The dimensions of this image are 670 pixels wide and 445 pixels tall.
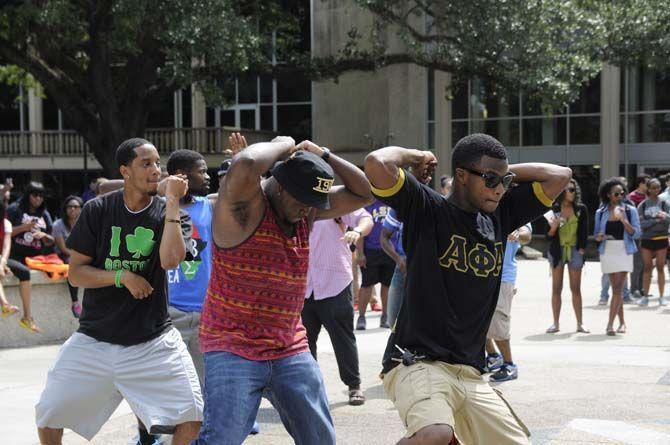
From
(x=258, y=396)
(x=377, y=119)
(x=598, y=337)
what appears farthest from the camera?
(x=377, y=119)

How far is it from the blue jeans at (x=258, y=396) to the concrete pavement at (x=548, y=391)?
222 cm

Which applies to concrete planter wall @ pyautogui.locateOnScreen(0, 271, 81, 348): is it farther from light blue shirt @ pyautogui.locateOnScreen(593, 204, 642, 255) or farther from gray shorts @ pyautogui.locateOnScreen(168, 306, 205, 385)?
light blue shirt @ pyautogui.locateOnScreen(593, 204, 642, 255)

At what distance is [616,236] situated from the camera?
39.5 ft

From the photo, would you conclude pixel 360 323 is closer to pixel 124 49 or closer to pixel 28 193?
pixel 28 193

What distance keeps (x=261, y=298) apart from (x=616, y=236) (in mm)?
8683

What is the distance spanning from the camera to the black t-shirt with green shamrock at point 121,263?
5047 mm

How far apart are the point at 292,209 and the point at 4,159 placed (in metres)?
35.2

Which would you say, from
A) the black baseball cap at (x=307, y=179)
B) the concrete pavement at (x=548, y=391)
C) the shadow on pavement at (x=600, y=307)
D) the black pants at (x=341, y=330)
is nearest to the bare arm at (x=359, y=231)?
the black pants at (x=341, y=330)

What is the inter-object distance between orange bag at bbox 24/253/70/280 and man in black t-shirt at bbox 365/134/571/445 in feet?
24.0

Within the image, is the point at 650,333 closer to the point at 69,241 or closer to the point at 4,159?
the point at 69,241

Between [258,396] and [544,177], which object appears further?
[544,177]

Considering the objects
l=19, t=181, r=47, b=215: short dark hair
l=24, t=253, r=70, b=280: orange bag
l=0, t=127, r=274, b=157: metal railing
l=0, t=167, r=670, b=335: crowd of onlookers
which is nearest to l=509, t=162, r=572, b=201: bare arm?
l=0, t=167, r=670, b=335: crowd of onlookers

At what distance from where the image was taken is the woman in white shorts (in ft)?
38.2

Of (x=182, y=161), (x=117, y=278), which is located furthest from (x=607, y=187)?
(x=117, y=278)
